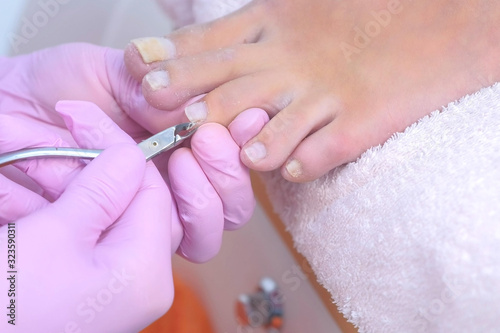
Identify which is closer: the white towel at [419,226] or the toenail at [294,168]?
the white towel at [419,226]

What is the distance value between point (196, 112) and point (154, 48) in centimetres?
10

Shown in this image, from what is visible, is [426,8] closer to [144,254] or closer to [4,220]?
[144,254]

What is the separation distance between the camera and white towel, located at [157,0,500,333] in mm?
451

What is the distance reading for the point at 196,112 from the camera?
596mm

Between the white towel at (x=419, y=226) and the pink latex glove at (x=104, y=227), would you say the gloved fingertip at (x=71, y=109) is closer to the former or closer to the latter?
the pink latex glove at (x=104, y=227)

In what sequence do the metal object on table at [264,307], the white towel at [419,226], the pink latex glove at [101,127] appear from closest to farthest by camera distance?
the white towel at [419,226] < the pink latex glove at [101,127] < the metal object on table at [264,307]

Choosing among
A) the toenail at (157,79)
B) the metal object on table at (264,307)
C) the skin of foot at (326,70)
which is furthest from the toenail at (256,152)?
the metal object on table at (264,307)

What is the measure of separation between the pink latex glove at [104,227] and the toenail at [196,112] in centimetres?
2

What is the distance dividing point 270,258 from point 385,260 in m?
0.41

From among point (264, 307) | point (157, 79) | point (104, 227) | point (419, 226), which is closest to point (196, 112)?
point (157, 79)

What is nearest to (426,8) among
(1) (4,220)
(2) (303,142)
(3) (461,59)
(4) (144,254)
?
(3) (461,59)

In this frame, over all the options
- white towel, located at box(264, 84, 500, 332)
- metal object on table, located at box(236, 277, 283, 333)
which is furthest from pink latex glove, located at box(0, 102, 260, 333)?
metal object on table, located at box(236, 277, 283, 333)

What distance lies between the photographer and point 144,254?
51cm

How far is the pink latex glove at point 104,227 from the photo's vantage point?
474 mm
